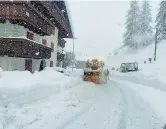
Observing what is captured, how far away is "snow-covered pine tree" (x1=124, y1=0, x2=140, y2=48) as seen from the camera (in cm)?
8500

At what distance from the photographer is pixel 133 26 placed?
284 ft

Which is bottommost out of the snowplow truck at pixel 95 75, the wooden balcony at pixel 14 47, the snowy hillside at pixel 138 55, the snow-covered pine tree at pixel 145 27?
the snowplow truck at pixel 95 75

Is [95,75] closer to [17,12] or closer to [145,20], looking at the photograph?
[17,12]

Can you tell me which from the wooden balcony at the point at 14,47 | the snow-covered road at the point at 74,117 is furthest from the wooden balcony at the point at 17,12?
the snow-covered road at the point at 74,117

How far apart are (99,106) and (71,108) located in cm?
172

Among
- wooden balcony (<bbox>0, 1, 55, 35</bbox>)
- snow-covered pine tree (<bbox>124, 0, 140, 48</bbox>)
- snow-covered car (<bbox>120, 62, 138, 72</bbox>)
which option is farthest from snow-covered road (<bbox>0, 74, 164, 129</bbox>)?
snow-covered pine tree (<bbox>124, 0, 140, 48</bbox>)

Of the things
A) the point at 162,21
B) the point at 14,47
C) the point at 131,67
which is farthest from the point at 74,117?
the point at 162,21

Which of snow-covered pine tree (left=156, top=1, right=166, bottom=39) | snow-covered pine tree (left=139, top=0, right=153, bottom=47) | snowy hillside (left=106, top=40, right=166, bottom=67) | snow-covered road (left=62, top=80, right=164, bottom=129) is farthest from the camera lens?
snow-covered pine tree (left=139, top=0, right=153, bottom=47)

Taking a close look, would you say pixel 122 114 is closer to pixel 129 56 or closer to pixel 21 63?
pixel 21 63

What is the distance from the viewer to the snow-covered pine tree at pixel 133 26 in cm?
8500

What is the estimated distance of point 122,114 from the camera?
12938 mm

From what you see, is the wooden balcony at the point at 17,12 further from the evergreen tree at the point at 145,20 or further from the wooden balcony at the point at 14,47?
the evergreen tree at the point at 145,20

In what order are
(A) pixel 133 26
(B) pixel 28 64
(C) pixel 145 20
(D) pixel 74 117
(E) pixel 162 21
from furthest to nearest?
(A) pixel 133 26
(C) pixel 145 20
(E) pixel 162 21
(B) pixel 28 64
(D) pixel 74 117

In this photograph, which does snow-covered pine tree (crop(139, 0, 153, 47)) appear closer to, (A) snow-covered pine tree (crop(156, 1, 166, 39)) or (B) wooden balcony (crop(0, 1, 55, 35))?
(A) snow-covered pine tree (crop(156, 1, 166, 39))
